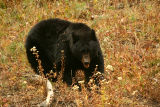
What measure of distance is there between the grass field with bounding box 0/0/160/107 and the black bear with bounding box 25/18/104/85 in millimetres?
452

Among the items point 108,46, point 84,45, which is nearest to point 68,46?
point 84,45

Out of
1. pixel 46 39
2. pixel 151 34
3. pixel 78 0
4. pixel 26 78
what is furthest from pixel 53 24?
pixel 78 0

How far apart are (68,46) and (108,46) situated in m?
1.89

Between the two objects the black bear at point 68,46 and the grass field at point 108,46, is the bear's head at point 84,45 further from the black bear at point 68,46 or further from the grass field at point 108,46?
the grass field at point 108,46

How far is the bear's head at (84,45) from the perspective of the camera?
6.02m

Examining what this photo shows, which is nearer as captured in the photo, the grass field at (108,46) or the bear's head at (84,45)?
the grass field at (108,46)

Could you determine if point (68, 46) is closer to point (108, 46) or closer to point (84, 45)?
point (84, 45)

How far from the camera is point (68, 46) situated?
254 inches

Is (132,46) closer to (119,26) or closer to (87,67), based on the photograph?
(119,26)

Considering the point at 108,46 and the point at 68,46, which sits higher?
the point at 68,46

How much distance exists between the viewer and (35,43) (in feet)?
23.8

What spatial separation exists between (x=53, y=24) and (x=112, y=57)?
1597 mm

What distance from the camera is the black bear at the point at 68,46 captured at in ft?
20.0

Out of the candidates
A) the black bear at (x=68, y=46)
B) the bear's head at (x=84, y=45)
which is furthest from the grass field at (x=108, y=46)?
the bear's head at (x=84, y=45)
